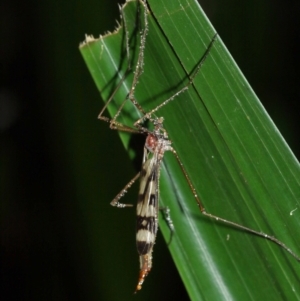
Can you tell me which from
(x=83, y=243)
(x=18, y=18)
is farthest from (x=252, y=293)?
(x=18, y=18)

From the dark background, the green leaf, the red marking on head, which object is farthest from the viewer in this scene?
the dark background

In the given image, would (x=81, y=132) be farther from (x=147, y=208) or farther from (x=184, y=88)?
(x=184, y=88)

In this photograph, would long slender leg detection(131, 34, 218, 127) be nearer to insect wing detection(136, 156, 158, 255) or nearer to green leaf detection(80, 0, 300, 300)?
green leaf detection(80, 0, 300, 300)

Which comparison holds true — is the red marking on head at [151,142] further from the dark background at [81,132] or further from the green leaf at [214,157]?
the dark background at [81,132]

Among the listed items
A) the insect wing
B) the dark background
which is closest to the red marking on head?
the insect wing

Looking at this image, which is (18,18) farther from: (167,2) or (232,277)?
(232,277)

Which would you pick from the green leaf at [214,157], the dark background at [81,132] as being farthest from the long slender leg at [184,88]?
the dark background at [81,132]

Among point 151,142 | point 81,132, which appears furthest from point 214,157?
point 81,132
